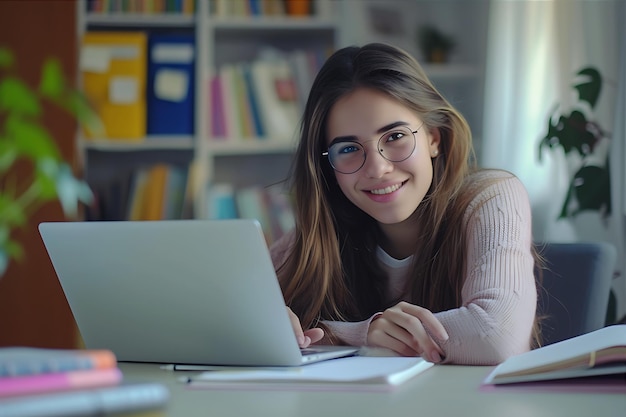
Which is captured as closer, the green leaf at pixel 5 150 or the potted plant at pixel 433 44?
the green leaf at pixel 5 150

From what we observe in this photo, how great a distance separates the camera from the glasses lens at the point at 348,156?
1.59 meters

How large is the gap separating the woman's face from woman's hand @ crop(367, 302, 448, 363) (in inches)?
16.4

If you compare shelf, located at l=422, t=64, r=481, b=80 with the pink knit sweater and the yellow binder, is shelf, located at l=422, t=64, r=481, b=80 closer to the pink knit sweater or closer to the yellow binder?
the yellow binder

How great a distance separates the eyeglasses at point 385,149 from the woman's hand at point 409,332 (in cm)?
44

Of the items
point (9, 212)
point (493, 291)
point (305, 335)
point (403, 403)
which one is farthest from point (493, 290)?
point (9, 212)

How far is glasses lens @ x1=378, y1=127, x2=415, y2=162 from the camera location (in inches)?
62.4

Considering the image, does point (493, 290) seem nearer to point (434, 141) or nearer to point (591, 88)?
point (434, 141)

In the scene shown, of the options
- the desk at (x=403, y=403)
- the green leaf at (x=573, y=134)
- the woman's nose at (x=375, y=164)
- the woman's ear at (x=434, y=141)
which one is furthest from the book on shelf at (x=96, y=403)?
the green leaf at (x=573, y=134)

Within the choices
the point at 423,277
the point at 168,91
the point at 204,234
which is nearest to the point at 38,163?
the point at 204,234

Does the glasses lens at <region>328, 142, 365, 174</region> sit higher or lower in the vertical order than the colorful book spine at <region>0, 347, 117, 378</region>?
higher

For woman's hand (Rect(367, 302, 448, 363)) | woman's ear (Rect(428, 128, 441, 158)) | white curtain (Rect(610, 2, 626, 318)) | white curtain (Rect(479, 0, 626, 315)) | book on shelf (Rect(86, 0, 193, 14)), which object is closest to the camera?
woman's hand (Rect(367, 302, 448, 363))

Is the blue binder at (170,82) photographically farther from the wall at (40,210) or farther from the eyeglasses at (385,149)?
the eyeglasses at (385,149)

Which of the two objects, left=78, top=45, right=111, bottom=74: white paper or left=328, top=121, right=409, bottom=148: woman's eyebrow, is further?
left=78, top=45, right=111, bottom=74: white paper

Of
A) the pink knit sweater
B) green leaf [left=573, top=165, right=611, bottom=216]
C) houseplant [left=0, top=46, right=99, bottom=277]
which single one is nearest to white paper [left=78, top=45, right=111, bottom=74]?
green leaf [left=573, top=165, right=611, bottom=216]
